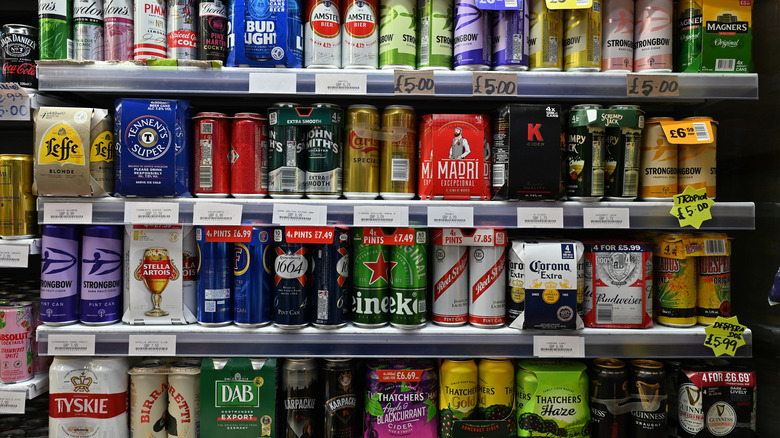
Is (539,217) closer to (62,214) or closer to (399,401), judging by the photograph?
(399,401)

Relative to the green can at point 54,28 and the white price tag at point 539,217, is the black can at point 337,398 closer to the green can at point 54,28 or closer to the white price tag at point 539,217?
the white price tag at point 539,217

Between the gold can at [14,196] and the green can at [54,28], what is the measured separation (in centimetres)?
38

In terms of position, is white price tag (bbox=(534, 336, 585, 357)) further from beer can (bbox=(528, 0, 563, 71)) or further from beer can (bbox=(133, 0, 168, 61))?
beer can (bbox=(133, 0, 168, 61))

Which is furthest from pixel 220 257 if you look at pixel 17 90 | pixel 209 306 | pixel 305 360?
pixel 17 90

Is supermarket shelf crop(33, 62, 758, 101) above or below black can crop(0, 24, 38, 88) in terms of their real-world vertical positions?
below

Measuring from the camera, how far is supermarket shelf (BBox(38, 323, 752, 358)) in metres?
1.62

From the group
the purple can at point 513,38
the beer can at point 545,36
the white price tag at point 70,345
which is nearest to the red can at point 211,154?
the white price tag at point 70,345

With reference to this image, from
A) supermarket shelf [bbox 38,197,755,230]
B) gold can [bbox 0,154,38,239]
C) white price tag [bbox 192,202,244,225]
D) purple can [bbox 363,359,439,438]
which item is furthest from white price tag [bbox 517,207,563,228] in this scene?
gold can [bbox 0,154,38,239]

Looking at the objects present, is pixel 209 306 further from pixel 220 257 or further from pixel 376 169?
pixel 376 169

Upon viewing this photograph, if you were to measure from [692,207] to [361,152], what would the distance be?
116 cm

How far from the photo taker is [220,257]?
1.64m

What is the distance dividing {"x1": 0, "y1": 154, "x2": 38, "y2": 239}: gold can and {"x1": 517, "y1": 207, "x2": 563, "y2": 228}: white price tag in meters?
1.70

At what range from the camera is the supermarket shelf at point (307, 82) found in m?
1.59

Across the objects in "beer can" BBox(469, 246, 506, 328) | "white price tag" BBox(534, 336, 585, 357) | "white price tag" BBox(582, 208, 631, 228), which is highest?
"white price tag" BBox(582, 208, 631, 228)
